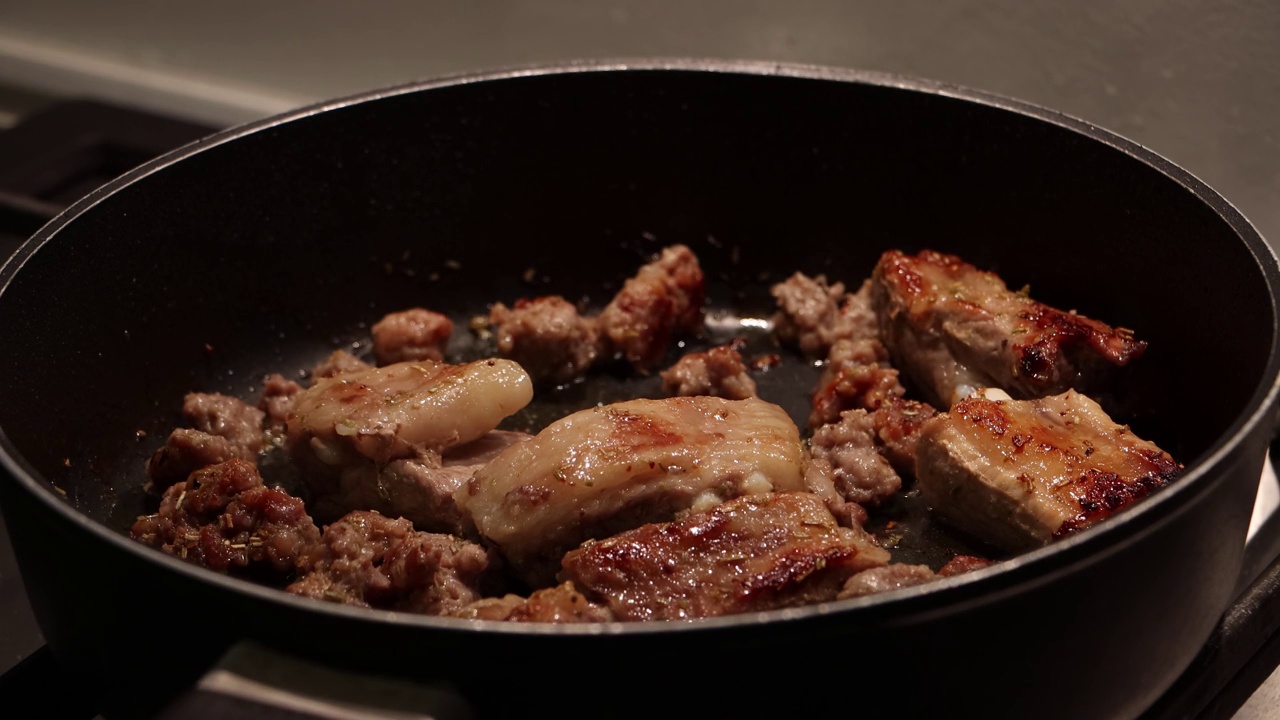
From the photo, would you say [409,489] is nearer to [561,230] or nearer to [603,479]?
[603,479]

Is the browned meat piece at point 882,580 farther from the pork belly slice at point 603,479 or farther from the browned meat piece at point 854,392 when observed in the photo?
the browned meat piece at point 854,392

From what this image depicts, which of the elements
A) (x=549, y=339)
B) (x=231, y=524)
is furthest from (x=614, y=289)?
(x=231, y=524)

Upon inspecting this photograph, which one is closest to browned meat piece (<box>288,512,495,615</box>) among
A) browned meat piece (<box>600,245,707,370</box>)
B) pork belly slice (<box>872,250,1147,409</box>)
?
browned meat piece (<box>600,245,707,370</box>)

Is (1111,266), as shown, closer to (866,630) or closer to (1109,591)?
(1109,591)

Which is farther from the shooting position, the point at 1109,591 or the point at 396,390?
the point at 396,390

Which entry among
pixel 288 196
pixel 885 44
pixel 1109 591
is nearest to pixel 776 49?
pixel 885 44

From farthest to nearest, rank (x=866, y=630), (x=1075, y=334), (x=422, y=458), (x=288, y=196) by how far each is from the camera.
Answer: (x=288, y=196)
(x=1075, y=334)
(x=422, y=458)
(x=866, y=630)
